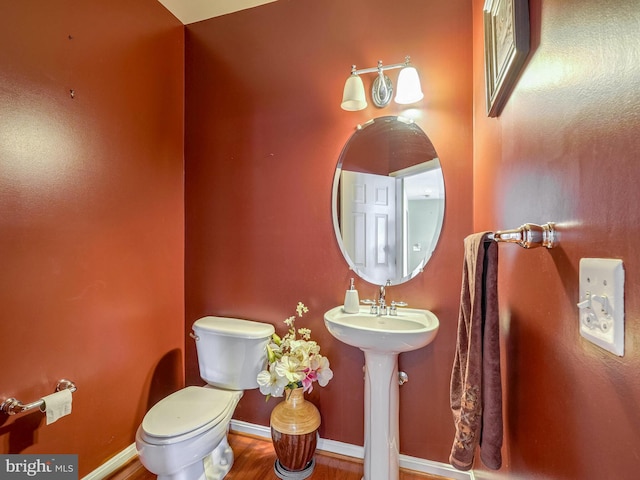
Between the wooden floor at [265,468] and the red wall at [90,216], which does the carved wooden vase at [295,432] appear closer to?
the wooden floor at [265,468]

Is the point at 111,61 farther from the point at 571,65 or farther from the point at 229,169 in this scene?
the point at 571,65

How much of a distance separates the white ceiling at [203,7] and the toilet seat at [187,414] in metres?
2.27

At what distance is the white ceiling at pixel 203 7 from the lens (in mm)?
1859

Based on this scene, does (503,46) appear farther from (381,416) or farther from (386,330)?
(381,416)

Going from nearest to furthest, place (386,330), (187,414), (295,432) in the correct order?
1. (386,330)
2. (187,414)
3. (295,432)

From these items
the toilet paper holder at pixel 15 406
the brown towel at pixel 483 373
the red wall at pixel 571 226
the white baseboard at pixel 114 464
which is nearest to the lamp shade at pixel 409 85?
the red wall at pixel 571 226

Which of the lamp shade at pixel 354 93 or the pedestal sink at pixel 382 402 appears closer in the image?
the pedestal sink at pixel 382 402

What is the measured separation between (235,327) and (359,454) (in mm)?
995

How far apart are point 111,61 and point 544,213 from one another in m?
2.01

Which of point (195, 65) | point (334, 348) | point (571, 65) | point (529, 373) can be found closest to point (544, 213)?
point (571, 65)

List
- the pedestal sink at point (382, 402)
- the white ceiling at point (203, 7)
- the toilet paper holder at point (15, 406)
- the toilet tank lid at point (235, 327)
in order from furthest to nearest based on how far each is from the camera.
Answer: the white ceiling at point (203, 7), the toilet tank lid at point (235, 327), the pedestal sink at point (382, 402), the toilet paper holder at point (15, 406)

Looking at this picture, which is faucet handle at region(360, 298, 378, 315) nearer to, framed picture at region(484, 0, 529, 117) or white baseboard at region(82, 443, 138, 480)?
framed picture at region(484, 0, 529, 117)

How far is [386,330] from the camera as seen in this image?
4.30 feet

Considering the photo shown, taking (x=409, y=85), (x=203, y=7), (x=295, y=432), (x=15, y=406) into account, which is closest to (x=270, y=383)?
(x=295, y=432)
